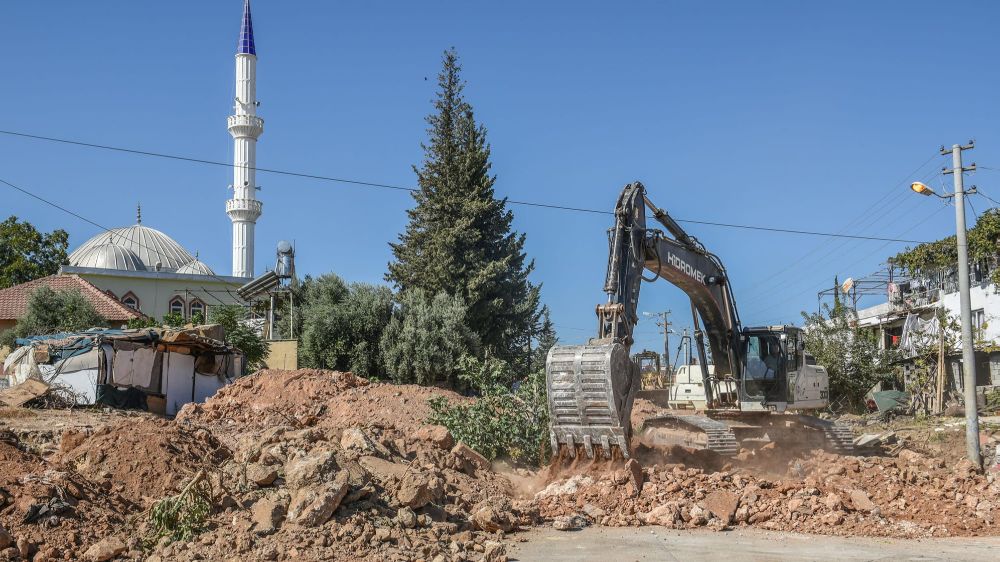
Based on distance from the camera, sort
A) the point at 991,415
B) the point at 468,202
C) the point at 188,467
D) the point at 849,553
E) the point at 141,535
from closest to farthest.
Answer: the point at 141,535, the point at 849,553, the point at 188,467, the point at 991,415, the point at 468,202

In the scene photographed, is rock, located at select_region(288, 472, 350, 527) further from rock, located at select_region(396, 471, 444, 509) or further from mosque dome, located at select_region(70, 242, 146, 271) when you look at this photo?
mosque dome, located at select_region(70, 242, 146, 271)

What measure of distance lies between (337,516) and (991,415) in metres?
24.3

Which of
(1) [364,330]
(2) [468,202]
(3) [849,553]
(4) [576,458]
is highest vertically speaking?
(2) [468,202]

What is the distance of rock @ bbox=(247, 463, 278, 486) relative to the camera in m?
9.91

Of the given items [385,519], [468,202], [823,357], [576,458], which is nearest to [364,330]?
[468,202]

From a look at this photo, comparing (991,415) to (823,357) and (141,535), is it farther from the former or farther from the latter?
→ (141,535)

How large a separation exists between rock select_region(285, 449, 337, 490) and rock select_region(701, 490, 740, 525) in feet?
15.6

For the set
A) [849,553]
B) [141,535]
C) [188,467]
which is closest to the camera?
[141,535]

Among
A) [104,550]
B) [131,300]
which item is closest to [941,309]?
[104,550]

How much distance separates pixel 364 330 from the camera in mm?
32000

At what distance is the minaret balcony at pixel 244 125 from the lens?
192 feet

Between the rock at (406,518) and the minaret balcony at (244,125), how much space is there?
52.8m

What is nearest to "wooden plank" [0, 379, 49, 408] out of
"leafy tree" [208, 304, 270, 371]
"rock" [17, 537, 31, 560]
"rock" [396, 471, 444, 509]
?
"leafy tree" [208, 304, 270, 371]

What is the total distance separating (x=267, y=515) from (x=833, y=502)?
689cm
